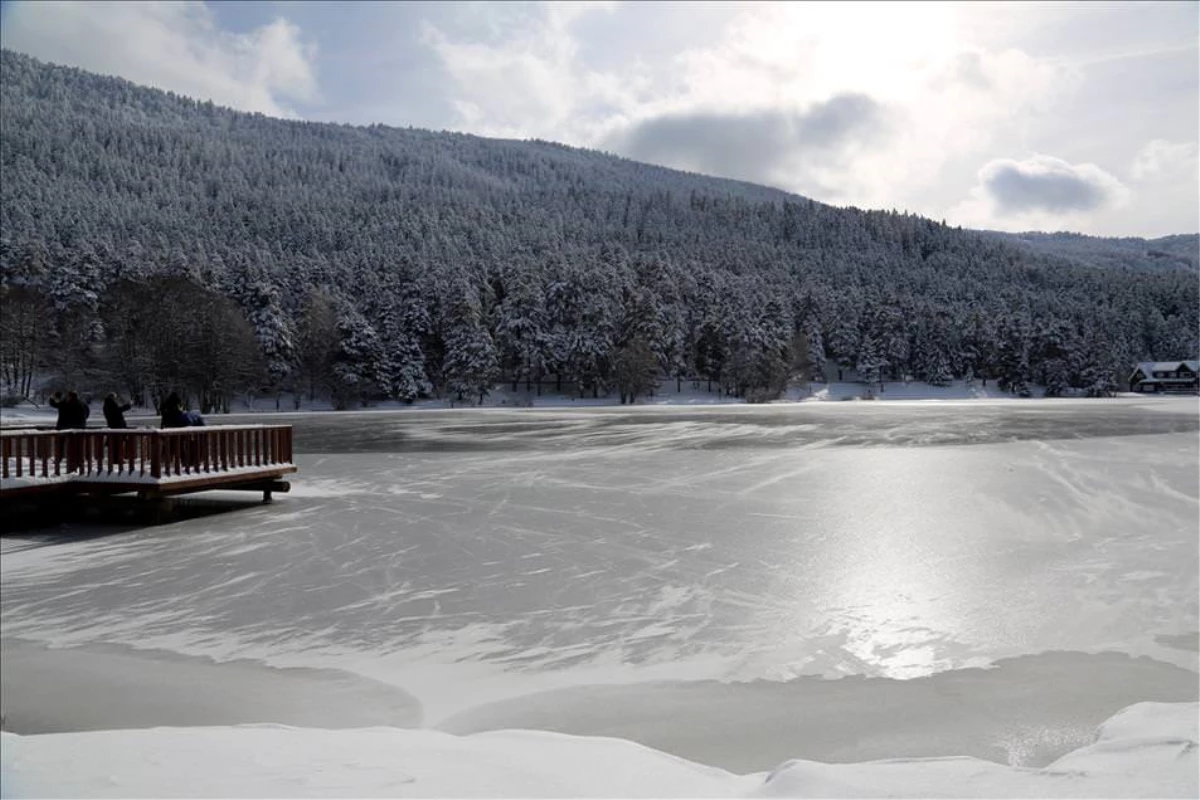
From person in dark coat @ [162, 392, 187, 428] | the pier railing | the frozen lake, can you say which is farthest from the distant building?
the pier railing

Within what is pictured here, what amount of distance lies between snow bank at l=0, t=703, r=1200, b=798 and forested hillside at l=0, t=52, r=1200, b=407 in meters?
58.1

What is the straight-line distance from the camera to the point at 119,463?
40.9 feet

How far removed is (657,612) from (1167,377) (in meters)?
81.2

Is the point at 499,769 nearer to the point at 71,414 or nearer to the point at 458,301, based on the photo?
the point at 71,414

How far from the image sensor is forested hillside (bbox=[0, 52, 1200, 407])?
61312 mm

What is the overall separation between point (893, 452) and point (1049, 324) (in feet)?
257

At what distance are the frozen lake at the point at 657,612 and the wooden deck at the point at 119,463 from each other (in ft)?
2.42

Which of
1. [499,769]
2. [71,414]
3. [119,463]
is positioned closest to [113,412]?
[71,414]

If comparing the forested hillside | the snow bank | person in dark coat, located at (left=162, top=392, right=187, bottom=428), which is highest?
the forested hillside

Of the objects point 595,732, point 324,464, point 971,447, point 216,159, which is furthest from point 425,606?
point 216,159

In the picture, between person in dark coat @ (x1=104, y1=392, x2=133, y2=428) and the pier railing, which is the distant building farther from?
person in dark coat @ (x1=104, y1=392, x2=133, y2=428)

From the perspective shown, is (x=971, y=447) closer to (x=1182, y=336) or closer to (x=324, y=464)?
(x=324, y=464)

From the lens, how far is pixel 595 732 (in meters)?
4.97

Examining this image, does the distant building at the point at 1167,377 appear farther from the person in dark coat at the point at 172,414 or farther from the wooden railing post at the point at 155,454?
the wooden railing post at the point at 155,454
